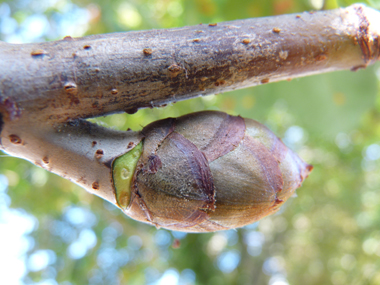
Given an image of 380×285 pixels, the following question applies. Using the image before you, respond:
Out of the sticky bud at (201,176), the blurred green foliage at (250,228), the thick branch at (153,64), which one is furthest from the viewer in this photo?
the blurred green foliage at (250,228)

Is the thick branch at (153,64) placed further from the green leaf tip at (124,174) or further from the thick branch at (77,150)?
the green leaf tip at (124,174)

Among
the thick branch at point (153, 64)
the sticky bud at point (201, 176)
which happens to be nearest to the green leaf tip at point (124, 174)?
the sticky bud at point (201, 176)

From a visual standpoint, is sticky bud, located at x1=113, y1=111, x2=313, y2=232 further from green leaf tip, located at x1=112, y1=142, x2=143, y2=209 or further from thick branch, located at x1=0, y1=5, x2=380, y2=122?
thick branch, located at x1=0, y1=5, x2=380, y2=122

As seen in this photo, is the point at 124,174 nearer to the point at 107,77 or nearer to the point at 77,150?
the point at 77,150

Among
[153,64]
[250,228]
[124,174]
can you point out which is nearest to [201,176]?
[124,174]

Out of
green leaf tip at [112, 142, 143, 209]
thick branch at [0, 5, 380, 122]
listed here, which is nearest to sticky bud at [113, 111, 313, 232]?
green leaf tip at [112, 142, 143, 209]
